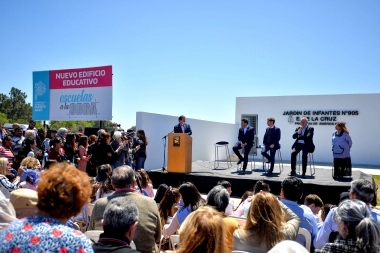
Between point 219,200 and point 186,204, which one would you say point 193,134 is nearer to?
point 186,204

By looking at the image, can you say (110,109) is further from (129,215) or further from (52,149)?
(129,215)

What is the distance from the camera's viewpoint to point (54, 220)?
1.50 m

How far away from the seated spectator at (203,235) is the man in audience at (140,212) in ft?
3.14

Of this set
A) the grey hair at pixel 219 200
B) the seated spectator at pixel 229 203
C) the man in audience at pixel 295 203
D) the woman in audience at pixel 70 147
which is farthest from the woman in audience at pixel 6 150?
the man in audience at pixel 295 203

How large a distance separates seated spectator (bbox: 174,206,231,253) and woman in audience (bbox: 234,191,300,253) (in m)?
0.65

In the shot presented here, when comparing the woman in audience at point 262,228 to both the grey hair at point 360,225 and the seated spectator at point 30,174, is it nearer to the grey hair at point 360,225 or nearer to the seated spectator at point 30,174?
the grey hair at point 360,225

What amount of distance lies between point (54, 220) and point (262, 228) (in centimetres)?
148

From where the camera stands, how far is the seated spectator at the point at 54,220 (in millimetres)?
1387

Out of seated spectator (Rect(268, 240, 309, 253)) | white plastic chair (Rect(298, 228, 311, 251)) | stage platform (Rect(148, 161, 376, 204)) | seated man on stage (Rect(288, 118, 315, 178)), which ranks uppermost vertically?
seated man on stage (Rect(288, 118, 315, 178))

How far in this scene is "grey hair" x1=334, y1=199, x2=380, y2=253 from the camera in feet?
6.04

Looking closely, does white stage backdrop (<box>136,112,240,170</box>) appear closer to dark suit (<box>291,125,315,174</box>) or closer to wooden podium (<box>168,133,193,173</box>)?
wooden podium (<box>168,133,193,173</box>)

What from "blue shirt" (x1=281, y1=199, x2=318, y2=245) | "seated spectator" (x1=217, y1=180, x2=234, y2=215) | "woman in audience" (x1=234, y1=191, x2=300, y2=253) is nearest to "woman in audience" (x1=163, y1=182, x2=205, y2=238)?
"seated spectator" (x1=217, y1=180, x2=234, y2=215)

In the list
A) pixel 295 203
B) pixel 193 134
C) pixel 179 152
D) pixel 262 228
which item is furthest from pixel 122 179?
pixel 193 134

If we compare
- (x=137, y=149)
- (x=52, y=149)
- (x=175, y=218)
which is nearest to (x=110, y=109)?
(x=137, y=149)
